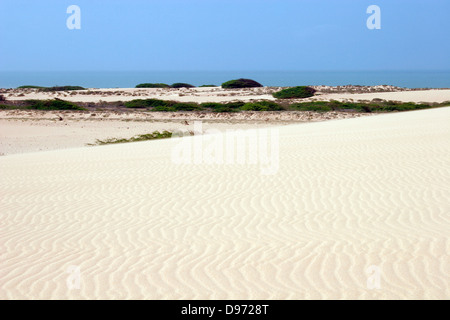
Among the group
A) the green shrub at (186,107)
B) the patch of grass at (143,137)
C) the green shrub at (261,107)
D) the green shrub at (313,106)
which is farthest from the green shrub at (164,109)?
the patch of grass at (143,137)

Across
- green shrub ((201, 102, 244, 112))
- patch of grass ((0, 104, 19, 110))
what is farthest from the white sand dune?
patch of grass ((0, 104, 19, 110))

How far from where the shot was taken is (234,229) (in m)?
7.04

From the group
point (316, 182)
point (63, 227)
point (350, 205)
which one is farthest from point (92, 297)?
point (316, 182)

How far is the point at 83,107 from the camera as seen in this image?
132ft

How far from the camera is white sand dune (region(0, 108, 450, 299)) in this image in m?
5.11

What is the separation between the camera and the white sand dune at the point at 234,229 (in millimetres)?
5113

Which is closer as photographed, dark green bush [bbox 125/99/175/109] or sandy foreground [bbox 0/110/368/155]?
sandy foreground [bbox 0/110/368/155]

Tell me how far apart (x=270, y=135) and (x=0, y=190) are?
10635mm

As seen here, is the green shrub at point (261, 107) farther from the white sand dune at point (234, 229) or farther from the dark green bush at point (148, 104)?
the white sand dune at point (234, 229)

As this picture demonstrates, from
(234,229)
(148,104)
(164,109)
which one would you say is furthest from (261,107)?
(234,229)

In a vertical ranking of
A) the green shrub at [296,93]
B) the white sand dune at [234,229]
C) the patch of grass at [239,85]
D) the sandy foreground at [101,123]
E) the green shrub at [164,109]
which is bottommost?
the white sand dune at [234,229]

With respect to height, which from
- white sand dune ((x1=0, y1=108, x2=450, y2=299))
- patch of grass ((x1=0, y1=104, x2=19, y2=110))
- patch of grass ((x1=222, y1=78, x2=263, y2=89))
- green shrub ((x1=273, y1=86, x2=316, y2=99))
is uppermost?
patch of grass ((x1=222, y1=78, x2=263, y2=89))

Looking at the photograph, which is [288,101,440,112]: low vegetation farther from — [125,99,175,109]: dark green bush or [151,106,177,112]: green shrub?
[125,99,175,109]: dark green bush

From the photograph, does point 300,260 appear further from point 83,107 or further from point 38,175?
point 83,107
